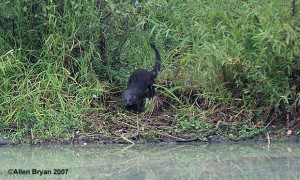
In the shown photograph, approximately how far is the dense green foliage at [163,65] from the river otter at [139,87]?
15cm

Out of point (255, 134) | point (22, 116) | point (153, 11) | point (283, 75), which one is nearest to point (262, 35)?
point (283, 75)

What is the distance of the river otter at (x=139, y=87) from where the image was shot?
7.44m

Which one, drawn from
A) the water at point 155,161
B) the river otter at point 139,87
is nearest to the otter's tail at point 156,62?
the river otter at point 139,87

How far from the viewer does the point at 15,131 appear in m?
6.99

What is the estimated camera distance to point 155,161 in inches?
226

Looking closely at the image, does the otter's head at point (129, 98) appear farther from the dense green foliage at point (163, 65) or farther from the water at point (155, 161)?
the water at point (155, 161)

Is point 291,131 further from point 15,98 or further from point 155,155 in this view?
point 15,98

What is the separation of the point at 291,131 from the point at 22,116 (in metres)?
3.23

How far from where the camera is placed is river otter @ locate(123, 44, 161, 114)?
744cm

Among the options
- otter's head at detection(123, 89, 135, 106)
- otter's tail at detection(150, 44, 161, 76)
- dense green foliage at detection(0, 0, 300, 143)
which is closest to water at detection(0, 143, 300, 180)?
dense green foliage at detection(0, 0, 300, 143)

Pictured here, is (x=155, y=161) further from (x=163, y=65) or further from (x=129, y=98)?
(x=163, y=65)

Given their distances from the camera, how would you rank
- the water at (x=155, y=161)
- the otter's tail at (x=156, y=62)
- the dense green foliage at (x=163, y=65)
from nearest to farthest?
A: the water at (x=155, y=161) < the dense green foliage at (x=163, y=65) < the otter's tail at (x=156, y=62)

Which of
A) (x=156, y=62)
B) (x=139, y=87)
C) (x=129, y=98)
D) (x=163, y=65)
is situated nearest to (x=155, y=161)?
(x=129, y=98)

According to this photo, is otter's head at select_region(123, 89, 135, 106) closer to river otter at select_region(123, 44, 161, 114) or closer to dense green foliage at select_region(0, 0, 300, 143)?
river otter at select_region(123, 44, 161, 114)
